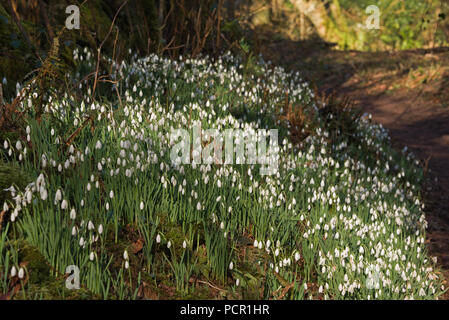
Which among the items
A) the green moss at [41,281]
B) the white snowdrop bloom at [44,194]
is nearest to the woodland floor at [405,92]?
the green moss at [41,281]

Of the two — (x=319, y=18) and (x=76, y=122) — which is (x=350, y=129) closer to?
(x=76, y=122)

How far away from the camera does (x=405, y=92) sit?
12.3 metres

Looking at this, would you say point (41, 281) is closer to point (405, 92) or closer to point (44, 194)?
point (44, 194)

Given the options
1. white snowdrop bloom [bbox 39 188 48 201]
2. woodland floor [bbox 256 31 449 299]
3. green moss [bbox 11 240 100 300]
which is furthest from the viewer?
woodland floor [bbox 256 31 449 299]

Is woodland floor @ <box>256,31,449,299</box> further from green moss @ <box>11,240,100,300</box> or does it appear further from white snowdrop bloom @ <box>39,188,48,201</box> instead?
white snowdrop bloom @ <box>39,188,48,201</box>

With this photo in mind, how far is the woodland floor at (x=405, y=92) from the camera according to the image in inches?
288

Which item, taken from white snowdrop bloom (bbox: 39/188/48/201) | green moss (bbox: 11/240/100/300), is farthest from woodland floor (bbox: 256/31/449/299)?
white snowdrop bloom (bbox: 39/188/48/201)

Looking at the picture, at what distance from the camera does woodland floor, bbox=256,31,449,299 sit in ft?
24.0

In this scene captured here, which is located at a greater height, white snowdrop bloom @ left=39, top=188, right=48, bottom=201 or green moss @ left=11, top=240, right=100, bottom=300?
white snowdrop bloom @ left=39, top=188, right=48, bottom=201

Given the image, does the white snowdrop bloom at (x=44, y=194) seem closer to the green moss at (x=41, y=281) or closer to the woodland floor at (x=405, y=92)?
the green moss at (x=41, y=281)

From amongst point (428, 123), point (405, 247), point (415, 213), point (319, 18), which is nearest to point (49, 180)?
point (405, 247)

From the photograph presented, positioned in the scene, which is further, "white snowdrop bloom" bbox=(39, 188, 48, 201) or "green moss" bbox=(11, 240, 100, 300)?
"white snowdrop bloom" bbox=(39, 188, 48, 201)

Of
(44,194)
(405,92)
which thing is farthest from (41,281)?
(405,92)

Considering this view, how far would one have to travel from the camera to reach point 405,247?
→ 15.3 feet
